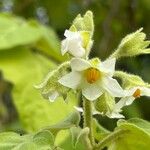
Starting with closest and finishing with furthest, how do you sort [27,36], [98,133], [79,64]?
[79,64]
[98,133]
[27,36]

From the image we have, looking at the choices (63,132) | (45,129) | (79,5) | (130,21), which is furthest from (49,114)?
(79,5)

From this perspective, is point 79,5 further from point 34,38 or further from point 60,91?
point 60,91

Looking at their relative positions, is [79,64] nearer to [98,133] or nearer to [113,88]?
[113,88]

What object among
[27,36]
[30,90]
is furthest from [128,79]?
[27,36]

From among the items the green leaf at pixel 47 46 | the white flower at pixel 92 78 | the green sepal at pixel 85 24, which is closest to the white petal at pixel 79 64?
the white flower at pixel 92 78

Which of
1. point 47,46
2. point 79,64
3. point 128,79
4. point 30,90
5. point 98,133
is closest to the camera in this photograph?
point 79,64

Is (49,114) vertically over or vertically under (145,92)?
under

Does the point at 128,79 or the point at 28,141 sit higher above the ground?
the point at 128,79

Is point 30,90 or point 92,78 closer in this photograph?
point 92,78
